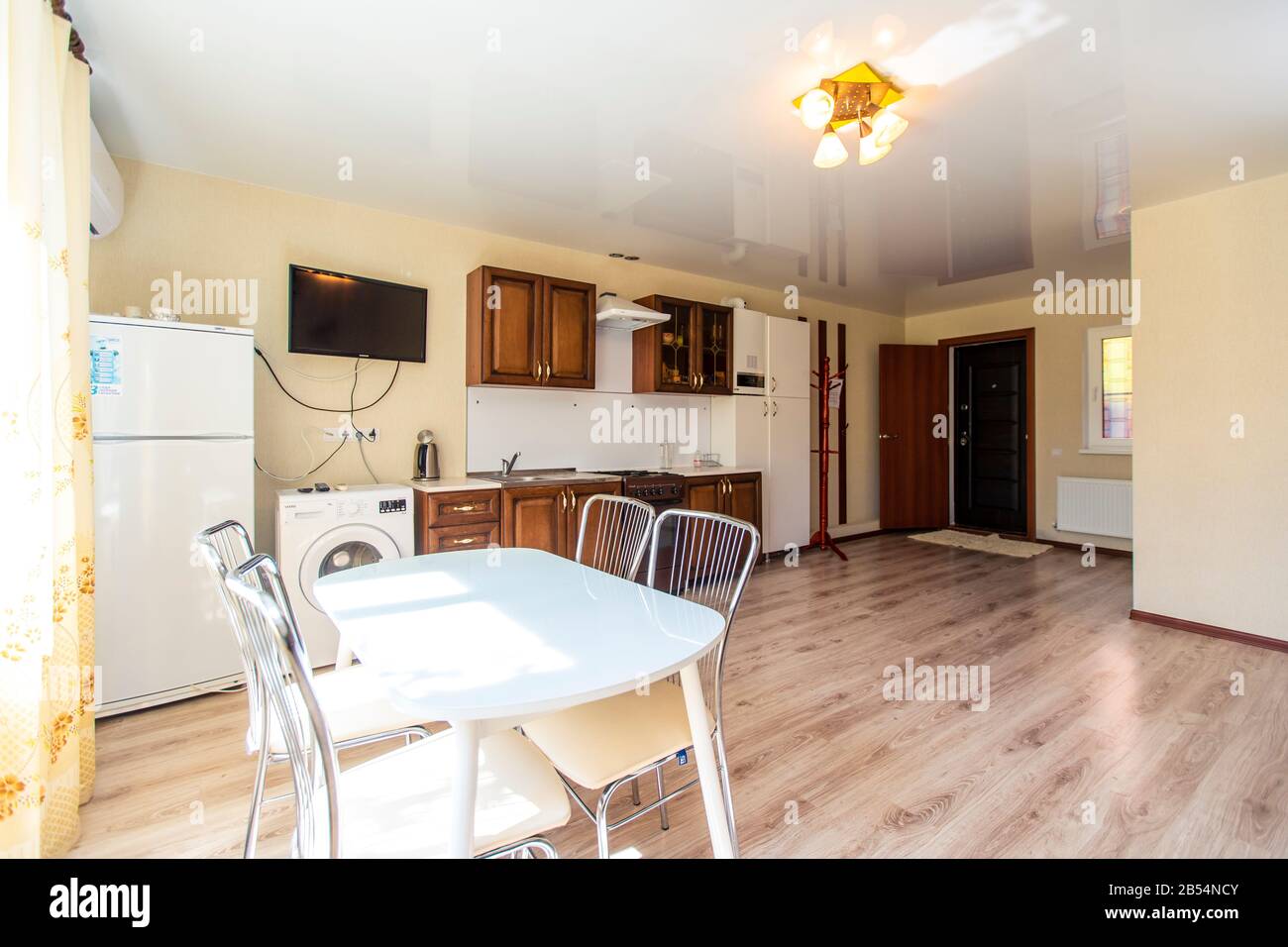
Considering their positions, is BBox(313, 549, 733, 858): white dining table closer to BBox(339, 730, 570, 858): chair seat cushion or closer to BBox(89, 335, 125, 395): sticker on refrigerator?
BBox(339, 730, 570, 858): chair seat cushion

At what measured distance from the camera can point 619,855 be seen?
5.35 ft

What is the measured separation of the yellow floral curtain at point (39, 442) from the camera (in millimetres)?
1468

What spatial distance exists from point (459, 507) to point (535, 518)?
0.48 metres

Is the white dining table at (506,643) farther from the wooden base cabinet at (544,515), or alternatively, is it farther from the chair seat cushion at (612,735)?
the wooden base cabinet at (544,515)

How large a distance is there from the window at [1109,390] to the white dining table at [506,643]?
6.00 meters

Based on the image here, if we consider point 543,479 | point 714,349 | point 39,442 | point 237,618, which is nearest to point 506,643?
point 237,618

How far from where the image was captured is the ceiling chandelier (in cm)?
231

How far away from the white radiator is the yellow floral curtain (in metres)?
7.19

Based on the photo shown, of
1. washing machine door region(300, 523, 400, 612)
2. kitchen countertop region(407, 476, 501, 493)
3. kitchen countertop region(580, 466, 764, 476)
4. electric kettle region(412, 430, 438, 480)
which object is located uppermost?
electric kettle region(412, 430, 438, 480)

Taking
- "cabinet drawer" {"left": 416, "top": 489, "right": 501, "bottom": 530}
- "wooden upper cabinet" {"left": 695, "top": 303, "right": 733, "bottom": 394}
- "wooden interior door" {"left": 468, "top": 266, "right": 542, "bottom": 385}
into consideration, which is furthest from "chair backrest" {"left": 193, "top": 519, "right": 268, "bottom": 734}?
"wooden upper cabinet" {"left": 695, "top": 303, "right": 733, "bottom": 394}

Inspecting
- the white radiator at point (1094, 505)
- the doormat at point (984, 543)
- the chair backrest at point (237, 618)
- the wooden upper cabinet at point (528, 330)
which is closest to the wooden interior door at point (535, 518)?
the wooden upper cabinet at point (528, 330)

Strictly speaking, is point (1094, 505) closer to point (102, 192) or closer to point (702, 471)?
point (702, 471)

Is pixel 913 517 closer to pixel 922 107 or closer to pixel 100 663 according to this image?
pixel 922 107
